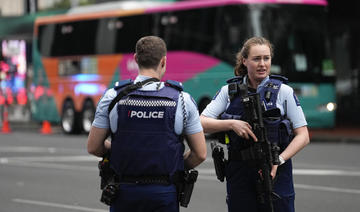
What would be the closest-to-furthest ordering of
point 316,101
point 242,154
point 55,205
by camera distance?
point 242,154
point 55,205
point 316,101

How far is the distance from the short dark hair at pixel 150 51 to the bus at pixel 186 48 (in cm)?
1572

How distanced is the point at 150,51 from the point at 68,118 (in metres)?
22.3

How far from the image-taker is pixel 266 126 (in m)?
5.38

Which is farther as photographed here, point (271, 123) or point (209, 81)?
point (209, 81)

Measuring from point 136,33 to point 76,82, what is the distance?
296 cm

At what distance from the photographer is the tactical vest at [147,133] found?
4941 mm

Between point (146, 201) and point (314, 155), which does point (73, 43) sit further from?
point (146, 201)

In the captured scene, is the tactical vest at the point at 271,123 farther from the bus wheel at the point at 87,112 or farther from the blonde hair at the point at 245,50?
the bus wheel at the point at 87,112

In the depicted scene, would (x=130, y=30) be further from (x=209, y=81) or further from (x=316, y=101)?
(x=316, y=101)

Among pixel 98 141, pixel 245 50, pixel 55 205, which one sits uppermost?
pixel 245 50

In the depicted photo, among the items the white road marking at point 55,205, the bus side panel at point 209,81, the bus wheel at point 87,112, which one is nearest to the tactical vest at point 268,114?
the white road marking at point 55,205

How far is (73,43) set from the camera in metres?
27.6

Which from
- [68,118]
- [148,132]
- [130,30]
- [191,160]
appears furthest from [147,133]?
[68,118]

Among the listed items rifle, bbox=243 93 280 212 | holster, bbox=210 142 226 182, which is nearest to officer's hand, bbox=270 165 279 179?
rifle, bbox=243 93 280 212
